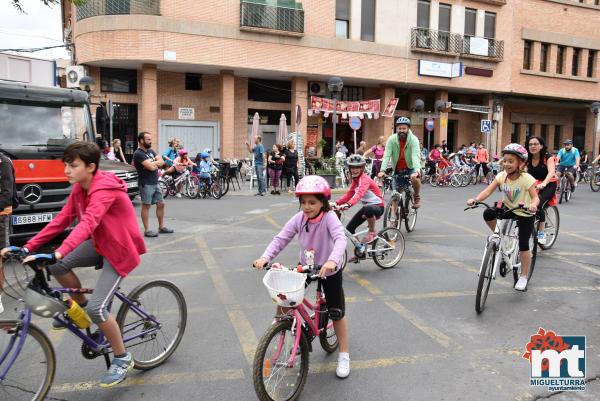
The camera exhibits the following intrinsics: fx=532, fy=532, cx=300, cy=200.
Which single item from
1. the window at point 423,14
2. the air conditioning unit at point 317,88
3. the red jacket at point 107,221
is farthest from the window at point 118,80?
the red jacket at point 107,221

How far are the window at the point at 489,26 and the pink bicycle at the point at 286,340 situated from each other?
95.9 feet

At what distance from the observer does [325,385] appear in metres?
3.72

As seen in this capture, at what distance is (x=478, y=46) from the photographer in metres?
28.5

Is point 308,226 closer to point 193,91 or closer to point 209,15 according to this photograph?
point 209,15

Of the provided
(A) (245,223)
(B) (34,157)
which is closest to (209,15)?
(A) (245,223)

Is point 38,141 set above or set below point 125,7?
below

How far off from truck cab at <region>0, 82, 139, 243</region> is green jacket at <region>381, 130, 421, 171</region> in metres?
5.13

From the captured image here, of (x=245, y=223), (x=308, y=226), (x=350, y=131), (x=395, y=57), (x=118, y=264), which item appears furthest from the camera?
(x=350, y=131)

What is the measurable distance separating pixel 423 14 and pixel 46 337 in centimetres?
2740

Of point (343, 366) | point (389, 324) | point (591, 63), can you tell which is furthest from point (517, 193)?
point (591, 63)

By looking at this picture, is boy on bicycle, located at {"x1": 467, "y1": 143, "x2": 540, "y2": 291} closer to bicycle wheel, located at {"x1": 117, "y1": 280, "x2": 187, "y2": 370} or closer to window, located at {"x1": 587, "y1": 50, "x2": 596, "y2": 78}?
bicycle wheel, located at {"x1": 117, "y1": 280, "x2": 187, "y2": 370}

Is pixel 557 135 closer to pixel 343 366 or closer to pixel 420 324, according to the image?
pixel 420 324

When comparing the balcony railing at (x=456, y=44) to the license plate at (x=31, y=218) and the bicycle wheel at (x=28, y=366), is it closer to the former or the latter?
the license plate at (x=31, y=218)

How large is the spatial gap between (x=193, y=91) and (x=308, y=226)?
22.0 meters
